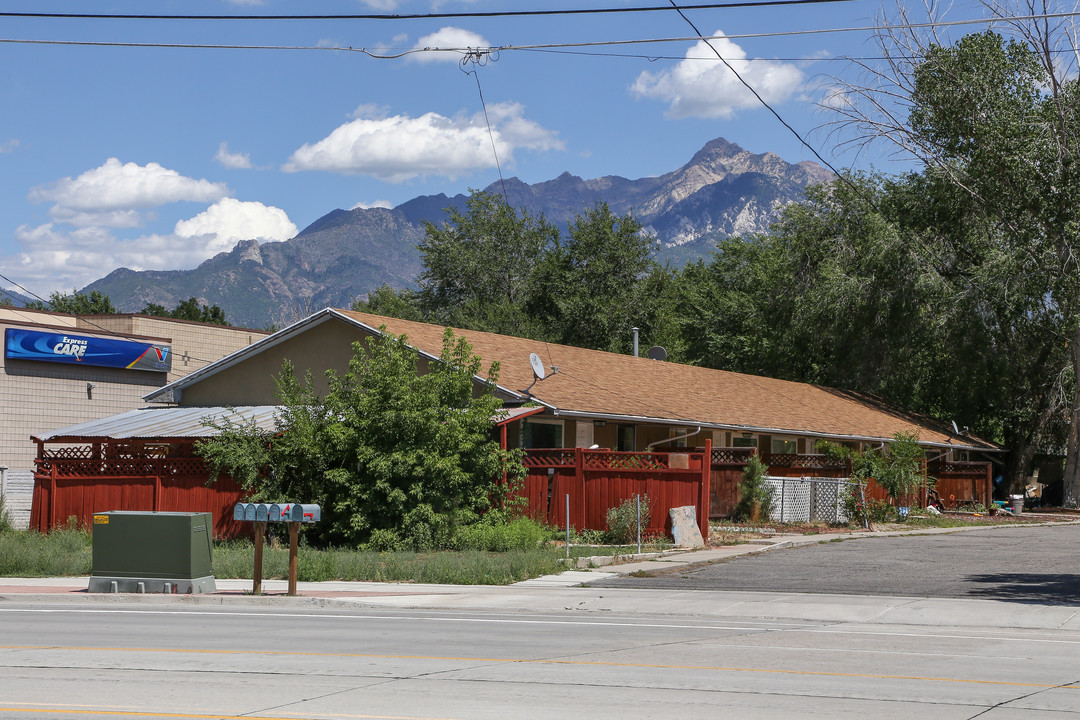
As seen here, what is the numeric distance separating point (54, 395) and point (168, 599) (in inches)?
889

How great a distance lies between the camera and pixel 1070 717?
812 centimetres

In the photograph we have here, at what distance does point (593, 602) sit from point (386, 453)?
800 centimetres

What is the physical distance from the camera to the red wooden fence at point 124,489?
83.4ft

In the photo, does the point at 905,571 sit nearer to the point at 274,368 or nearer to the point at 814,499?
the point at 814,499

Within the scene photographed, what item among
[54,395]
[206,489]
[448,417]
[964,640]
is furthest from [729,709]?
[54,395]

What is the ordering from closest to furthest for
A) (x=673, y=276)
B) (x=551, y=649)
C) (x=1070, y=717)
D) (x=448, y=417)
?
(x=1070, y=717)
(x=551, y=649)
(x=448, y=417)
(x=673, y=276)

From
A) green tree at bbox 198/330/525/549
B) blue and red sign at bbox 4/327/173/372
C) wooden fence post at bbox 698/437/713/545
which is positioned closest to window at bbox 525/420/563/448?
green tree at bbox 198/330/525/549

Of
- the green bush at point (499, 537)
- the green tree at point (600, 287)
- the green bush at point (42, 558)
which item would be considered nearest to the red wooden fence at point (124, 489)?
the green bush at point (42, 558)

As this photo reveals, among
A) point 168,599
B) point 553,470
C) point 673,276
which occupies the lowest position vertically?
point 168,599

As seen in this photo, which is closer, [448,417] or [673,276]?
[448,417]

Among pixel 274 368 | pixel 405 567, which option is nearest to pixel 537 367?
pixel 274 368

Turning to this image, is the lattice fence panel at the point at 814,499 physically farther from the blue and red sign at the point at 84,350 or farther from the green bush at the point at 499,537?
the blue and red sign at the point at 84,350

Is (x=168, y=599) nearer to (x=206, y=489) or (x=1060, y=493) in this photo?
(x=206, y=489)

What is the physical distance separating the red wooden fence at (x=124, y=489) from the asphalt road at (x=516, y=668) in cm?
1025
